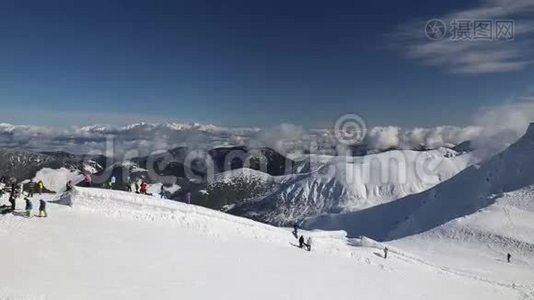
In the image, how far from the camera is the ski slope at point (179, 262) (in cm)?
2242

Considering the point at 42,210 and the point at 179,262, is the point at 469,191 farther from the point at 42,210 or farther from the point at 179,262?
the point at 42,210

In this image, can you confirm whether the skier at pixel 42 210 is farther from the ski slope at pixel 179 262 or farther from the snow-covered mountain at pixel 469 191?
the snow-covered mountain at pixel 469 191

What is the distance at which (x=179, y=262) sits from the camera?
1078 inches

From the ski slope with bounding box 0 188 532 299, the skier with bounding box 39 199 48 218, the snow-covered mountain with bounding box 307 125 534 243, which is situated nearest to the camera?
the ski slope with bounding box 0 188 532 299

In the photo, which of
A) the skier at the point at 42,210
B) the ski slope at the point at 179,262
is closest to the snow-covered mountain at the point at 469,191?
the ski slope at the point at 179,262

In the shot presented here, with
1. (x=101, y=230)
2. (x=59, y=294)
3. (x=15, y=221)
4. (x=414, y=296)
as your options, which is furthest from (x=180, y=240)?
(x=414, y=296)

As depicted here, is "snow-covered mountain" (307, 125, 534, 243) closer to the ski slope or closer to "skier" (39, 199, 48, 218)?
the ski slope

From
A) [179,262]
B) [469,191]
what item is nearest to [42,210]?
[179,262]

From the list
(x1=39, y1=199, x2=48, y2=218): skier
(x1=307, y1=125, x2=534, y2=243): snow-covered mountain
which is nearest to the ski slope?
(x1=39, y1=199, x2=48, y2=218): skier

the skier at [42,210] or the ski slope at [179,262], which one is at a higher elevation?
the skier at [42,210]

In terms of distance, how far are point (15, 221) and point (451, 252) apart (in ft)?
175

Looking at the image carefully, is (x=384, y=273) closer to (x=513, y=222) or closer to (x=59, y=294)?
(x=59, y=294)

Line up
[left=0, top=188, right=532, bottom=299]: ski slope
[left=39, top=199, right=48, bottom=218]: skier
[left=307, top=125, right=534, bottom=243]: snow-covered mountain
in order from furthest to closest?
[left=307, top=125, right=534, bottom=243]: snow-covered mountain, [left=39, top=199, right=48, bottom=218]: skier, [left=0, top=188, right=532, bottom=299]: ski slope

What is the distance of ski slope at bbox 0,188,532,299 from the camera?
22422 mm
